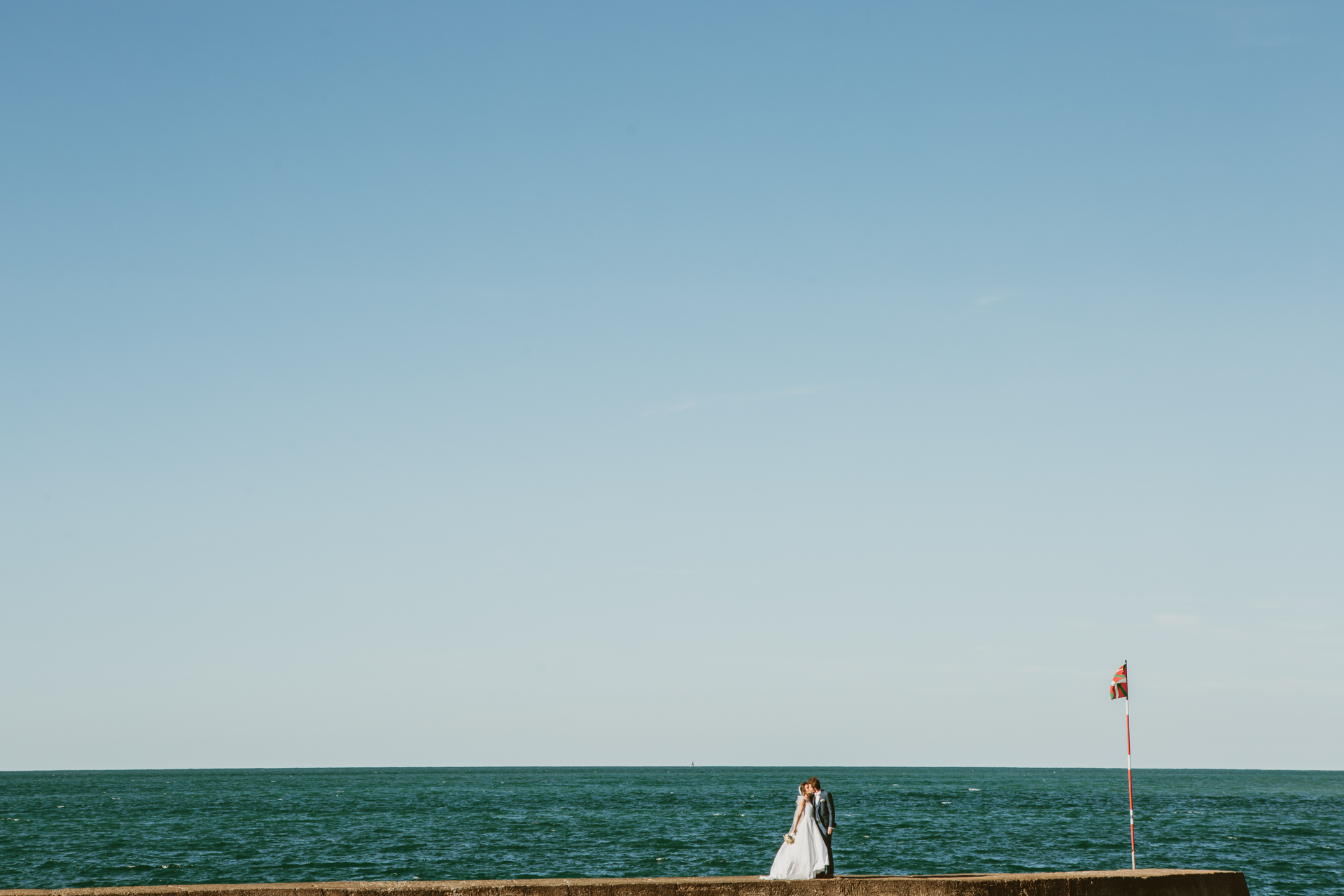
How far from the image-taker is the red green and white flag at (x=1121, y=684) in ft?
60.2

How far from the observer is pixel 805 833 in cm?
1228

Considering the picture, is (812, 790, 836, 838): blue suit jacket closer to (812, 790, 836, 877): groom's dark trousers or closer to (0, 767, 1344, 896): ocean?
(812, 790, 836, 877): groom's dark trousers

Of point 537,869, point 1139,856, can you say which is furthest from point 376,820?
point 1139,856

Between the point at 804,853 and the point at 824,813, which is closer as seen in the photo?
the point at 804,853

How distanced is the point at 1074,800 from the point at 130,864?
8236 cm

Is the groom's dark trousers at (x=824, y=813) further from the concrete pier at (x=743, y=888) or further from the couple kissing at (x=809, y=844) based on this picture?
the concrete pier at (x=743, y=888)

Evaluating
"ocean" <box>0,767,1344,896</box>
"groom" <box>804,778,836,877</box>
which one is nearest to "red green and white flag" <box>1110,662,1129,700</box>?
"groom" <box>804,778,836,877</box>

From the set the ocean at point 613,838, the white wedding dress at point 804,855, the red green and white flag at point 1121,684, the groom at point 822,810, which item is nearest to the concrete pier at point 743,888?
the white wedding dress at point 804,855

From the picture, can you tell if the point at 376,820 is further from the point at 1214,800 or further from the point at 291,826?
the point at 1214,800

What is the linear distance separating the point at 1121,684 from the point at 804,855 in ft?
27.9

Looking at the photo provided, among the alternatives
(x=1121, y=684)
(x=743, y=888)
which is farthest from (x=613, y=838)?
(x=743, y=888)

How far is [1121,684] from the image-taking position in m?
18.4

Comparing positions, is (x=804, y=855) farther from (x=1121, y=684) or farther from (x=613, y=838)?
(x=613, y=838)

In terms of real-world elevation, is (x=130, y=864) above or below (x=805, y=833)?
below
